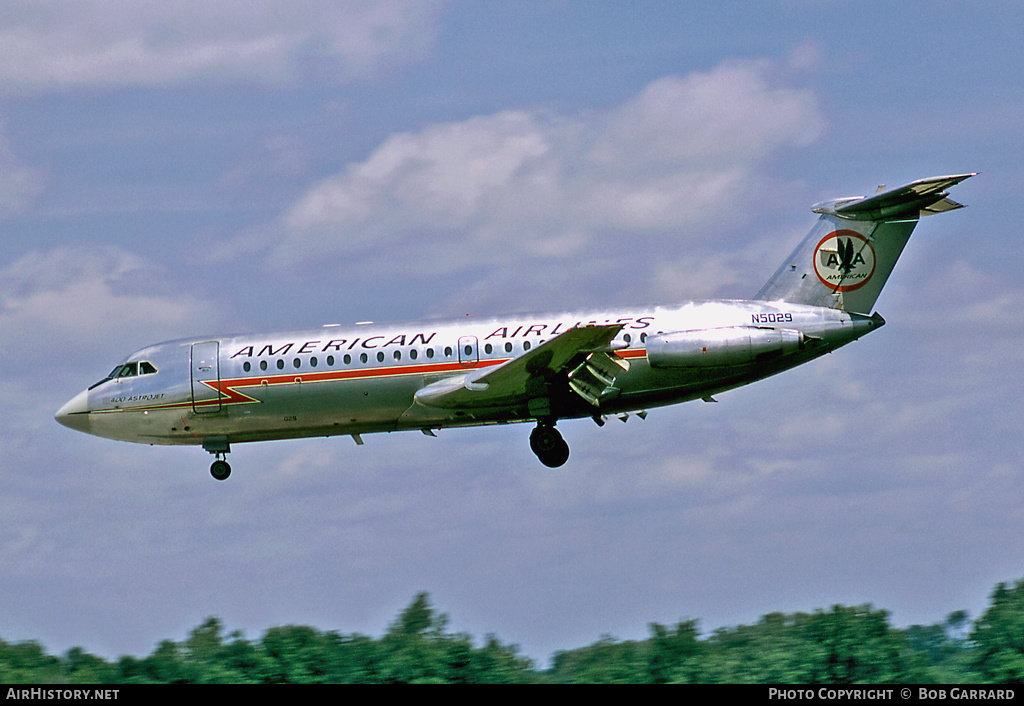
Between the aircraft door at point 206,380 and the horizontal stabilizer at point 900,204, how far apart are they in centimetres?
1835

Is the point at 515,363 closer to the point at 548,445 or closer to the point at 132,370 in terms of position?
the point at 548,445

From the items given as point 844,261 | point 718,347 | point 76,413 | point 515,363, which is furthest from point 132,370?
point 844,261

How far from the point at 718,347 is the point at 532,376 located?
5.01 m

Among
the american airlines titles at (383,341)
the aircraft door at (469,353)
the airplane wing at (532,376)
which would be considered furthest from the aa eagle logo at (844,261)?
the aircraft door at (469,353)

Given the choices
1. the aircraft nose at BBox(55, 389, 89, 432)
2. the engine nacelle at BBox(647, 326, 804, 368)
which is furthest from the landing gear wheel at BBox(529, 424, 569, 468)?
the aircraft nose at BBox(55, 389, 89, 432)

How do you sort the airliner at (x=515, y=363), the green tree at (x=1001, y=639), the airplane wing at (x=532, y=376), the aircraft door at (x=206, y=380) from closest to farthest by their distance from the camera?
the airplane wing at (x=532, y=376) → the airliner at (x=515, y=363) → the aircraft door at (x=206, y=380) → the green tree at (x=1001, y=639)

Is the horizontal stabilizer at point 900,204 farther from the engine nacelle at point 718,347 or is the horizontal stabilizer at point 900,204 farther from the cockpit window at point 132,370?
the cockpit window at point 132,370

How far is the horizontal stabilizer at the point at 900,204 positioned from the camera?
37.3 meters

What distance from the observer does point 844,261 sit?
126ft

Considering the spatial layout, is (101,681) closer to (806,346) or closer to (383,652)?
(383,652)

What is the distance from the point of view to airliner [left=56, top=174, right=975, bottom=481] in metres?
36.3

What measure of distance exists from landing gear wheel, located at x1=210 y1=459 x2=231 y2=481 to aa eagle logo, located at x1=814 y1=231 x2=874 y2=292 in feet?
59.7

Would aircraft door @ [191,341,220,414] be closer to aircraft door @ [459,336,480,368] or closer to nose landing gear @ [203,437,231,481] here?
nose landing gear @ [203,437,231,481]

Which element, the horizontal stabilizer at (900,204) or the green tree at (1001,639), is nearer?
the horizontal stabilizer at (900,204)
